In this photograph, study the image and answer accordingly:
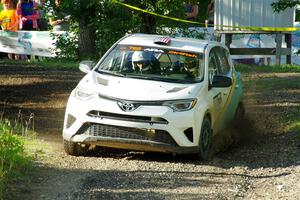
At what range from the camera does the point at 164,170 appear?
8602mm

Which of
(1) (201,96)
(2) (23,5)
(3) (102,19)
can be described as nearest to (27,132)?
(1) (201,96)

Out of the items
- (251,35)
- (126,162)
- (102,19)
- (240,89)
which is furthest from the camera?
(251,35)

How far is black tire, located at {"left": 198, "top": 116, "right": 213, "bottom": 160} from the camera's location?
30.9 feet

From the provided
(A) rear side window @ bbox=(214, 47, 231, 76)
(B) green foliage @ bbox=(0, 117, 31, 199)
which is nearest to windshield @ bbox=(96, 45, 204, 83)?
(A) rear side window @ bbox=(214, 47, 231, 76)

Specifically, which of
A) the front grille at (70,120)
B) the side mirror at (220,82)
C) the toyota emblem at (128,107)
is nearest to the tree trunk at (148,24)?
the side mirror at (220,82)

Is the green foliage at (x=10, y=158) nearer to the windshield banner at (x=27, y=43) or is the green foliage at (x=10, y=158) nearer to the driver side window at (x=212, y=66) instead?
the driver side window at (x=212, y=66)

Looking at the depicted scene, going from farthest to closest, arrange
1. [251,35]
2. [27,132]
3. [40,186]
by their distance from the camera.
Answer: [251,35], [27,132], [40,186]

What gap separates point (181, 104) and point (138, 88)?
630 mm

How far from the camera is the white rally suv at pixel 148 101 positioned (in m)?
9.04

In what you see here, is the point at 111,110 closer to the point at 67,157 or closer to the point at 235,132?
the point at 67,157

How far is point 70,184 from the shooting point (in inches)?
302

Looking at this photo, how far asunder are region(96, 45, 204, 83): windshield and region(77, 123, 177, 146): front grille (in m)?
1.05

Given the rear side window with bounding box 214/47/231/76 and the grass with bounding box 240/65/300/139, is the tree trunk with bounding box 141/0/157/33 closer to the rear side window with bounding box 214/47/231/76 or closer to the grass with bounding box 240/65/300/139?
the grass with bounding box 240/65/300/139

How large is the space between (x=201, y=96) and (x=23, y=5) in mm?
15737
